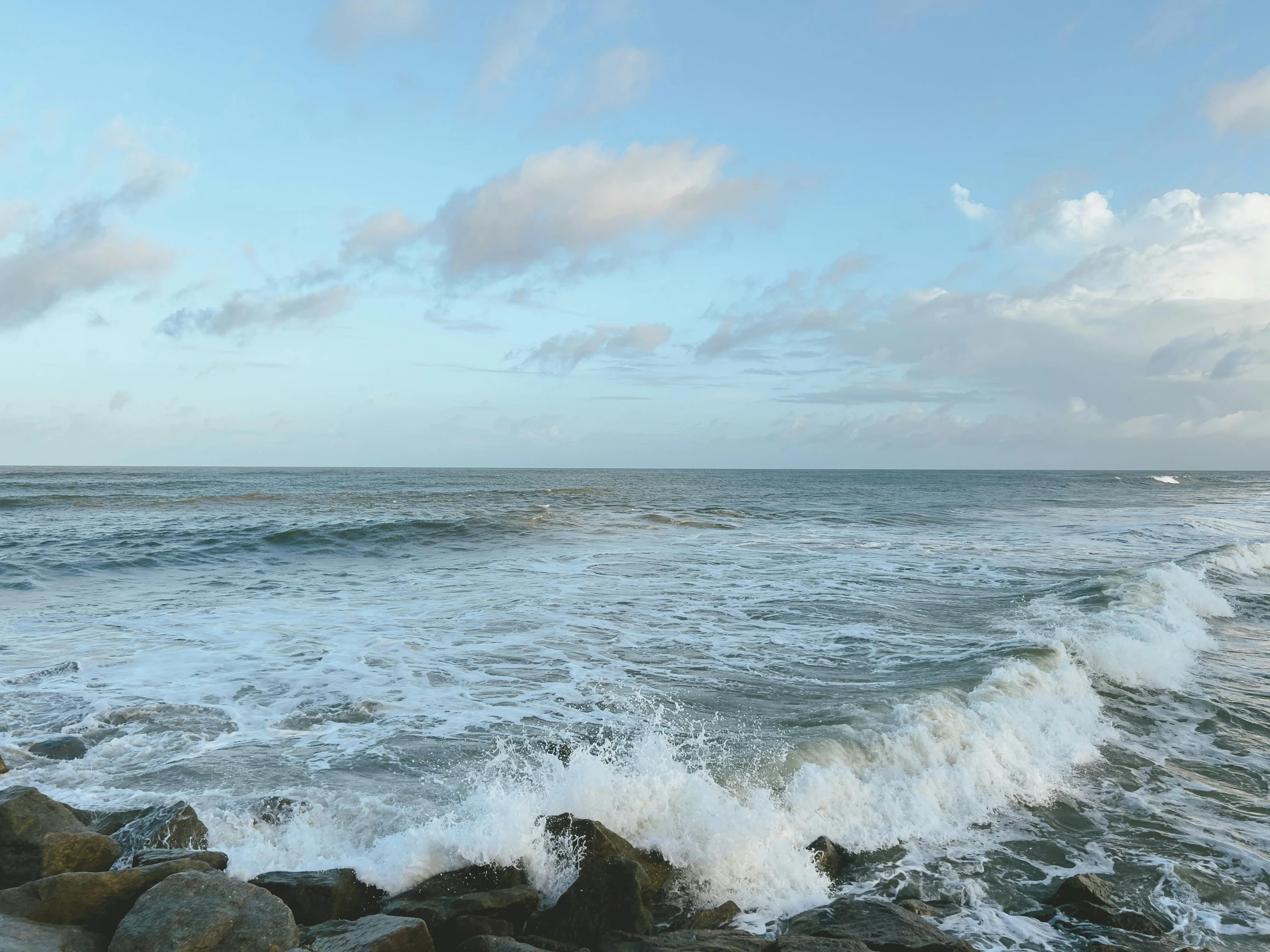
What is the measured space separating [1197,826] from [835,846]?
3134 mm

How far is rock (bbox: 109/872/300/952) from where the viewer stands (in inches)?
158

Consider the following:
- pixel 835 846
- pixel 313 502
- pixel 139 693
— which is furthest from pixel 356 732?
pixel 313 502

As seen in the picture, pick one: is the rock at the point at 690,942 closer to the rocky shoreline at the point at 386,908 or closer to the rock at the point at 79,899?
the rocky shoreline at the point at 386,908

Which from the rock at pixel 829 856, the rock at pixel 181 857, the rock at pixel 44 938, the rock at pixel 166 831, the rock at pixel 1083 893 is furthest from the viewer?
the rock at pixel 829 856

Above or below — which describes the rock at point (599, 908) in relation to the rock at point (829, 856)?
above

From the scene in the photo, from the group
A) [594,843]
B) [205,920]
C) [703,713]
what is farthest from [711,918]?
[703,713]

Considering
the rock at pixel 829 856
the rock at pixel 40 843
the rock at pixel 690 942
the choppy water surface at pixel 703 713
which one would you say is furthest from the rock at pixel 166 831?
the rock at pixel 829 856

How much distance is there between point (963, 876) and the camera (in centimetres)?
580

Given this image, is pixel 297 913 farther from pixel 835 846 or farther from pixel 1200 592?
pixel 1200 592

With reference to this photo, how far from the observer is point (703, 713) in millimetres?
8742

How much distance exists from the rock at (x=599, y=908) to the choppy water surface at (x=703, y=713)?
416 millimetres

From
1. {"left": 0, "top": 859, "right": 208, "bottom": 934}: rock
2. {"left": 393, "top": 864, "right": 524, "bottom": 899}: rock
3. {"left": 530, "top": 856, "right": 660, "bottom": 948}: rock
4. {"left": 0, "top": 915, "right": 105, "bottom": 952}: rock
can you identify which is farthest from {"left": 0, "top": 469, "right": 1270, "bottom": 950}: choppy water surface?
{"left": 0, "top": 915, "right": 105, "bottom": 952}: rock

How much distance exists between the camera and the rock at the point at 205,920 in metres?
4.02

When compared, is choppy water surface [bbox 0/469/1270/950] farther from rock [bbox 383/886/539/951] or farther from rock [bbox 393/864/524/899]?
rock [bbox 383/886/539/951]
